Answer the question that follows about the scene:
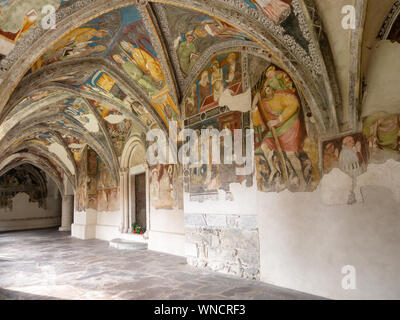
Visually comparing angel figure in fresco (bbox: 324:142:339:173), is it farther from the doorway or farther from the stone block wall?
the doorway

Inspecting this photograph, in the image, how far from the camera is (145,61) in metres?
7.98

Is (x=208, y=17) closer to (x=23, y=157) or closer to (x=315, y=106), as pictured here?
(x=315, y=106)

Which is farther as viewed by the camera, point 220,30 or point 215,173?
point 215,173

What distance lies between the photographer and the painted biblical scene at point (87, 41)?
6.57m

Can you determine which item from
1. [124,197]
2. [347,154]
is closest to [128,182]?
[124,197]

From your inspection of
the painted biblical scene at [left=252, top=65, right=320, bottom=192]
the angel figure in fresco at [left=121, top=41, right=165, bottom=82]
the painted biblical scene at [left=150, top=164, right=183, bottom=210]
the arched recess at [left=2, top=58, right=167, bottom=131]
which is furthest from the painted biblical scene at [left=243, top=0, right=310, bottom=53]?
the painted biblical scene at [left=150, top=164, right=183, bottom=210]

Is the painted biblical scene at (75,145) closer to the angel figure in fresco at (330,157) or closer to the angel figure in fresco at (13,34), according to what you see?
the angel figure in fresco at (13,34)

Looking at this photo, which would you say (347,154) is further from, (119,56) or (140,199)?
(140,199)

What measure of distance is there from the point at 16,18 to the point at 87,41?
2596 mm

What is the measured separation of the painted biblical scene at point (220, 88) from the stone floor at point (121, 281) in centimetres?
383

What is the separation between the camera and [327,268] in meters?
4.96

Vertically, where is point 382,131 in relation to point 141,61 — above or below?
below

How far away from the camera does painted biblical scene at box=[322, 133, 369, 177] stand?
181 inches

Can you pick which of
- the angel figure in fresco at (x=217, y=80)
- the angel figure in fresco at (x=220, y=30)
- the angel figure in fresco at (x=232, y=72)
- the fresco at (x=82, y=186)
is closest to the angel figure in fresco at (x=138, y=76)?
the angel figure in fresco at (x=217, y=80)
